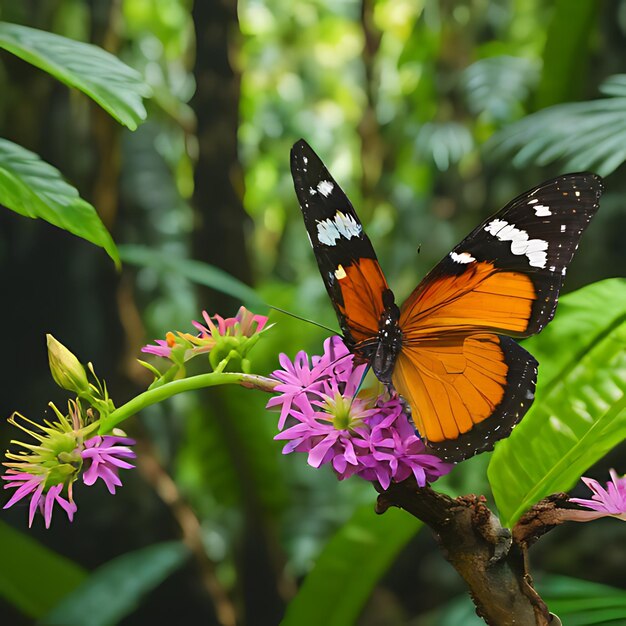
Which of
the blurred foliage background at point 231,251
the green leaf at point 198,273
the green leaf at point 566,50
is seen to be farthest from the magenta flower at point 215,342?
the green leaf at point 566,50

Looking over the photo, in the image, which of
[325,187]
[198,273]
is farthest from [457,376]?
[198,273]

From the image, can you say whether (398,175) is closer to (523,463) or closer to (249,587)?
(249,587)

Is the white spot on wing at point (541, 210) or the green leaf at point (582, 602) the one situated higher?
the white spot on wing at point (541, 210)

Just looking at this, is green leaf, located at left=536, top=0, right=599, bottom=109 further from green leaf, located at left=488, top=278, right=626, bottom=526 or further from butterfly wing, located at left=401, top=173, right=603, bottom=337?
butterfly wing, located at left=401, top=173, right=603, bottom=337

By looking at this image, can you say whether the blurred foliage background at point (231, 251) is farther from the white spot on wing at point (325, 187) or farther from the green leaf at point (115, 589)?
the white spot on wing at point (325, 187)

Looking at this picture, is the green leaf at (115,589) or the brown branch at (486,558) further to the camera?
the green leaf at (115,589)

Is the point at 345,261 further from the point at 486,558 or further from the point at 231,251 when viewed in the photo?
the point at 231,251

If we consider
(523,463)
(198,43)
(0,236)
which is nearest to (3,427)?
(0,236)
